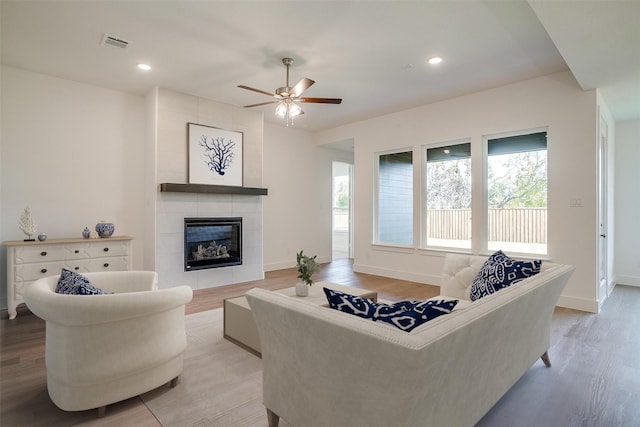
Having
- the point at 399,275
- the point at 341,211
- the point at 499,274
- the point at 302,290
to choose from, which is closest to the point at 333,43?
the point at 302,290

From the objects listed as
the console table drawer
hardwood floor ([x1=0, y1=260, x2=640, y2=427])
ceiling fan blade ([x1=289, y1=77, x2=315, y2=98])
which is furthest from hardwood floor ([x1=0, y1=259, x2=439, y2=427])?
→ ceiling fan blade ([x1=289, y1=77, x2=315, y2=98])

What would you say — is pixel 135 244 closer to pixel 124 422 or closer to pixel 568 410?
pixel 124 422

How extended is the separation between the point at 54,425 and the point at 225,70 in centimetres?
364

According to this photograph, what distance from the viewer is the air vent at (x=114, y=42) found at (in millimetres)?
3213

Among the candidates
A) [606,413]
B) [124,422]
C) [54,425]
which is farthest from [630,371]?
[54,425]

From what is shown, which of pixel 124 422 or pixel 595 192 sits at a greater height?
pixel 595 192

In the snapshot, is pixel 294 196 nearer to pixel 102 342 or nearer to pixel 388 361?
pixel 102 342

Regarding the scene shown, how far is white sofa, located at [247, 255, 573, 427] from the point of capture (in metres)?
1.05

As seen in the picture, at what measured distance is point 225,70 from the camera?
3.99 meters

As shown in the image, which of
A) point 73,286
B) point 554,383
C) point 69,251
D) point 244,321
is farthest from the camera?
point 69,251

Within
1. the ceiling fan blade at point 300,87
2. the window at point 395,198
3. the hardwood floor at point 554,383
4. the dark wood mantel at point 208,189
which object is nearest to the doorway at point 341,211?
the window at point 395,198

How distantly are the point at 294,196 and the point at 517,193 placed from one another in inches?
158

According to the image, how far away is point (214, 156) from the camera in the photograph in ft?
16.7

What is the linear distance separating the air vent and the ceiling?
7cm
